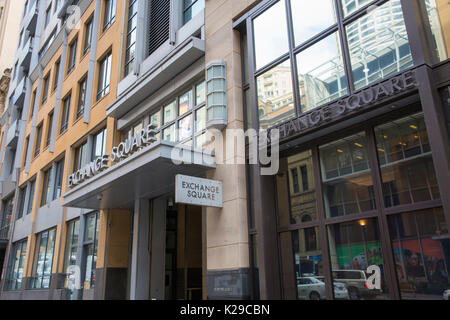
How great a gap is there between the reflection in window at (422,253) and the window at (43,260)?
19.1m

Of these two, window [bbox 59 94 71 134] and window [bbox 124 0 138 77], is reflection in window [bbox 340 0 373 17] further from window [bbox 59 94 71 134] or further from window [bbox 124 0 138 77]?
window [bbox 59 94 71 134]

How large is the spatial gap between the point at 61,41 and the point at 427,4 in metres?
24.4

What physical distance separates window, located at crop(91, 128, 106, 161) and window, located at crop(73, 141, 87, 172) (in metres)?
0.83

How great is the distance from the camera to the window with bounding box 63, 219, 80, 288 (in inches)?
756

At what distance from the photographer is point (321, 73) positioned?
887cm

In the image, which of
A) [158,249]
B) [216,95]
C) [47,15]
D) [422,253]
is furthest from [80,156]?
[422,253]

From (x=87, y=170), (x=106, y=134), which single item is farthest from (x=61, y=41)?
(x=87, y=170)

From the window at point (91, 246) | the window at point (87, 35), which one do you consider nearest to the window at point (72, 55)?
the window at point (87, 35)

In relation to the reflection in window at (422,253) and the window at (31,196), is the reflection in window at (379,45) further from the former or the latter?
the window at (31,196)

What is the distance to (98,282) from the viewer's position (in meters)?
15.8

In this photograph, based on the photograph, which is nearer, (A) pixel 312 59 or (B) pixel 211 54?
(A) pixel 312 59

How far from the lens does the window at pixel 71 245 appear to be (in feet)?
63.0

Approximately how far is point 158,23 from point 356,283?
12.8 metres
